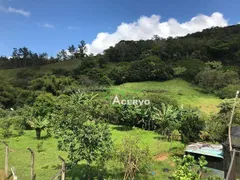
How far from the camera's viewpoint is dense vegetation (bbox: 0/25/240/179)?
877 cm


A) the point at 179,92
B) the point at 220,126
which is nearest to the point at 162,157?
the point at 220,126

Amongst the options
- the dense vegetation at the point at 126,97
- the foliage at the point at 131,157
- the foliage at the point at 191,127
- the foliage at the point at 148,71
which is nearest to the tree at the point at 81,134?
the dense vegetation at the point at 126,97

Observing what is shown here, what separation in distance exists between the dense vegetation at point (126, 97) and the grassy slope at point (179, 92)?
141 millimetres

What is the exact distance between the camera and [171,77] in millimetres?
43531

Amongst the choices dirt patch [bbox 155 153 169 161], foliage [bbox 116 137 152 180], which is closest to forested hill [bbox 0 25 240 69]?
dirt patch [bbox 155 153 169 161]

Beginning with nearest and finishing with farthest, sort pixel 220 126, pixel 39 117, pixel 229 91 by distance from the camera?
1. pixel 220 126
2. pixel 39 117
3. pixel 229 91

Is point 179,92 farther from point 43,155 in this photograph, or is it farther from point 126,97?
point 43,155

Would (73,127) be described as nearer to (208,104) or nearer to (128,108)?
(128,108)

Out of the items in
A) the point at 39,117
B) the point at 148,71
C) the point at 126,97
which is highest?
the point at 148,71

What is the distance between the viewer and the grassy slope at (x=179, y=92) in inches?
1208

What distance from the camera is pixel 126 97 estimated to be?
1142 inches

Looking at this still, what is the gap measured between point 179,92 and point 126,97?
10.1m

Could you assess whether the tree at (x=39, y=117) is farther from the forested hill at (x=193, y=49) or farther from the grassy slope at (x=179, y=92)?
the forested hill at (x=193, y=49)

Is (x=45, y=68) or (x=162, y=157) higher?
(x=45, y=68)
